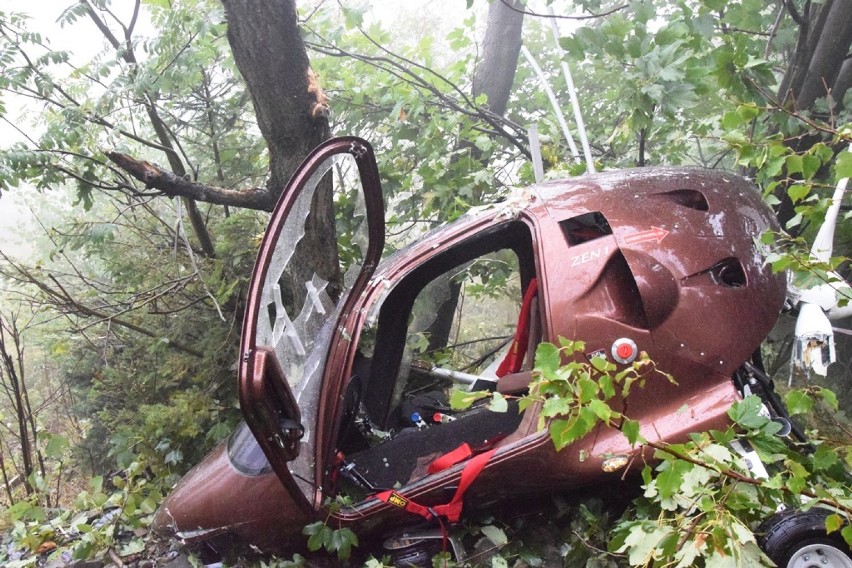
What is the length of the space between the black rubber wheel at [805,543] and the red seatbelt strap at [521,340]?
1638 mm

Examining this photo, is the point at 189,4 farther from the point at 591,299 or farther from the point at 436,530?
the point at 436,530

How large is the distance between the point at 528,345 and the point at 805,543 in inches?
63.5

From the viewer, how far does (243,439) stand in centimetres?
268

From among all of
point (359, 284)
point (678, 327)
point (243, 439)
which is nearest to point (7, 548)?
point (243, 439)

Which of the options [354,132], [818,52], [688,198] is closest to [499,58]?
[354,132]

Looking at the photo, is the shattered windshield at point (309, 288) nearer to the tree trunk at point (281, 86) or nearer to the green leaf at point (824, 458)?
the tree trunk at point (281, 86)

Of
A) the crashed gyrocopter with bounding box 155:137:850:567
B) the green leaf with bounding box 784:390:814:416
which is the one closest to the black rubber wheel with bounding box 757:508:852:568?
the crashed gyrocopter with bounding box 155:137:850:567

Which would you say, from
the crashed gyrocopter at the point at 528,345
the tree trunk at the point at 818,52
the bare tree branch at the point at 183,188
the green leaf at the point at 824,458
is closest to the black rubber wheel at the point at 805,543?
the crashed gyrocopter at the point at 528,345

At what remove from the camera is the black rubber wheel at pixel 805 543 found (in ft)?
5.97

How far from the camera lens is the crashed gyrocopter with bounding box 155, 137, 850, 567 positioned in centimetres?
212

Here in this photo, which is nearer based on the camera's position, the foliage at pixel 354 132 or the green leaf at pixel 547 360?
the green leaf at pixel 547 360

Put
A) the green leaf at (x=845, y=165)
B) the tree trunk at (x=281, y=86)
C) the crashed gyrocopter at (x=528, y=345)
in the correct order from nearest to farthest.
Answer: the green leaf at (x=845, y=165) → the crashed gyrocopter at (x=528, y=345) → the tree trunk at (x=281, y=86)

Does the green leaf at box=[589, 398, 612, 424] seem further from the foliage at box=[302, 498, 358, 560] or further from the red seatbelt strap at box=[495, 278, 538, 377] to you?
the red seatbelt strap at box=[495, 278, 538, 377]

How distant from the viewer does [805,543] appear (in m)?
1.83
